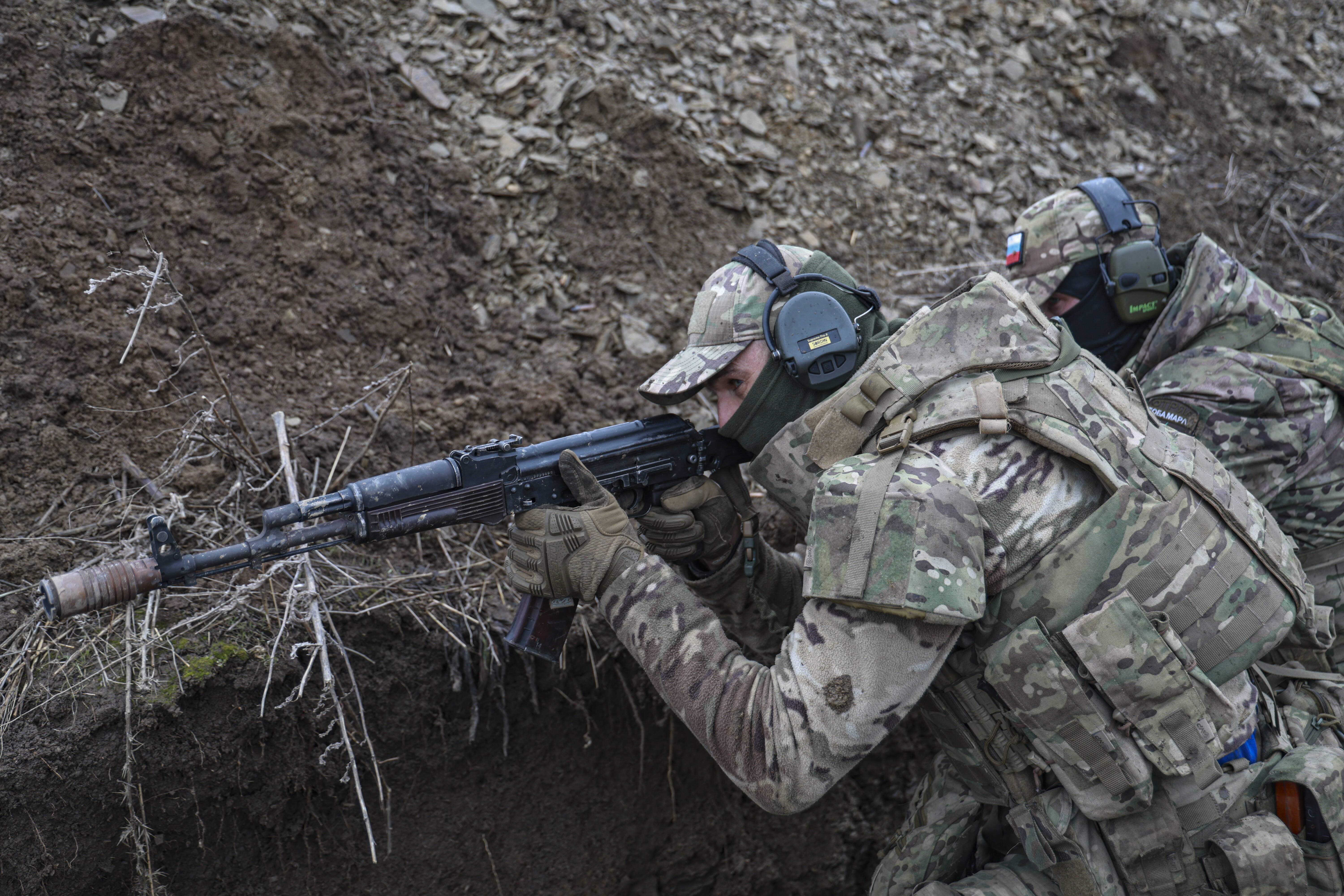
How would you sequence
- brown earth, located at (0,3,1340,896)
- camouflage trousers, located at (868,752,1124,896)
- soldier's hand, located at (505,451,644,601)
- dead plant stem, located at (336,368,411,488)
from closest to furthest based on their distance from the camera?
camouflage trousers, located at (868,752,1124,896)
soldier's hand, located at (505,451,644,601)
brown earth, located at (0,3,1340,896)
dead plant stem, located at (336,368,411,488)

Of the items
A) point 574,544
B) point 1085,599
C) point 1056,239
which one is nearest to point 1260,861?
point 1085,599

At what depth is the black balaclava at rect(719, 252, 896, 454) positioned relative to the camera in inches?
101

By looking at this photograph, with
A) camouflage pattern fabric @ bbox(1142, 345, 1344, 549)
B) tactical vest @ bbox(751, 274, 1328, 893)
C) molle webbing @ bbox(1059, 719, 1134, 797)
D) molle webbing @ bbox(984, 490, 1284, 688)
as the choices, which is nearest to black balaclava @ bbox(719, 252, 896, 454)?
tactical vest @ bbox(751, 274, 1328, 893)

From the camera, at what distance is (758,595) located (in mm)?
3127

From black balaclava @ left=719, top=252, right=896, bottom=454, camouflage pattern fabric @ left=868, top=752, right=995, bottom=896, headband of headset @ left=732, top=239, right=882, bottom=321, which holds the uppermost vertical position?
headband of headset @ left=732, top=239, right=882, bottom=321

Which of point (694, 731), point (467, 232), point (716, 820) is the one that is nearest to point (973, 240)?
point (467, 232)

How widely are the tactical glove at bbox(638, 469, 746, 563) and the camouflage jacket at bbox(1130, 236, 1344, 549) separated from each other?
1.70 metres

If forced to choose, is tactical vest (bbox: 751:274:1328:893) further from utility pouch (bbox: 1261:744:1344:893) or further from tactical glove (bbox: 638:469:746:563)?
tactical glove (bbox: 638:469:746:563)

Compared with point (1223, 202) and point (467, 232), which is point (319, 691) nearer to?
point (467, 232)

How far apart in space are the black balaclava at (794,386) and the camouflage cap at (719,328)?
7 cm

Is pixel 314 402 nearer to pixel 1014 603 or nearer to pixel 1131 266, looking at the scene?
pixel 1014 603

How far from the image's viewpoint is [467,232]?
172 inches

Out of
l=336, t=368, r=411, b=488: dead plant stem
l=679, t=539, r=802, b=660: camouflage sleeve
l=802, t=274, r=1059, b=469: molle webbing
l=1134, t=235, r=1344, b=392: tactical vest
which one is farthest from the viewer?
l=1134, t=235, r=1344, b=392: tactical vest

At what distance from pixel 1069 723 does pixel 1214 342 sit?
6.84 feet
